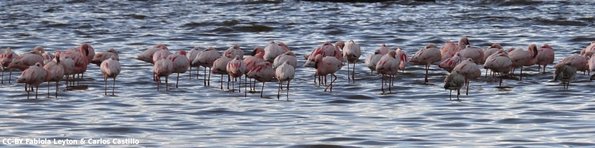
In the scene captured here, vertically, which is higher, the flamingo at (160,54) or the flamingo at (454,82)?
the flamingo at (160,54)

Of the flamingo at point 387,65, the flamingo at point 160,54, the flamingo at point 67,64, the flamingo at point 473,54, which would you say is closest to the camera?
the flamingo at point 67,64

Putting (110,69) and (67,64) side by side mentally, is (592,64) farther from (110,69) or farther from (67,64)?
(67,64)

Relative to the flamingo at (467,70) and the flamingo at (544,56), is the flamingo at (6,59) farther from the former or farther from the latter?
the flamingo at (544,56)

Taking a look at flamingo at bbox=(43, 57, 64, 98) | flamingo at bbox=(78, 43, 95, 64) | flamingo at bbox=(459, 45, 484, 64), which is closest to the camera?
flamingo at bbox=(43, 57, 64, 98)

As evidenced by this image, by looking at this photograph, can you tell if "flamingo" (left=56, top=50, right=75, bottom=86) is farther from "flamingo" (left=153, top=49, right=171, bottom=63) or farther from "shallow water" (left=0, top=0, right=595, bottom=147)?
"flamingo" (left=153, top=49, right=171, bottom=63)

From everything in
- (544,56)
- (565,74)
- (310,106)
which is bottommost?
(310,106)

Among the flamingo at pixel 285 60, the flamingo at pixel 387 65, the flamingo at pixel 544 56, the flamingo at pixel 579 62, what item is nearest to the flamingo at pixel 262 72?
the flamingo at pixel 285 60

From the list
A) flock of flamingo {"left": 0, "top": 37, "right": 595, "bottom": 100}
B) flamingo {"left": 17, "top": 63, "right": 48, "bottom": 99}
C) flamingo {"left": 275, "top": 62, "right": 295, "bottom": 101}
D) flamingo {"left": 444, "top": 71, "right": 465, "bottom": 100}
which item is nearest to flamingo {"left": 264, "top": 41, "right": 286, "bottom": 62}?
flock of flamingo {"left": 0, "top": 37, "right": 595, "bottom": 100}

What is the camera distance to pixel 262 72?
16.0m

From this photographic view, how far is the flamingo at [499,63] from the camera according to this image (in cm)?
1703

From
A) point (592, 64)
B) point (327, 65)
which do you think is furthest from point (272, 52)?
point (592, 64)

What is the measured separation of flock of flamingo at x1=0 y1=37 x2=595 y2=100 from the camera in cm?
1598

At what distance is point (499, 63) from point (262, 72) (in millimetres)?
3080

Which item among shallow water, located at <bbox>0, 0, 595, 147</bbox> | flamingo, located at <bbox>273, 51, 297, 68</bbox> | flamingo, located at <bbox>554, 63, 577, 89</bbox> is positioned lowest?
shallow water, located at <bbox>0, 0, 595, 147</bbox>
